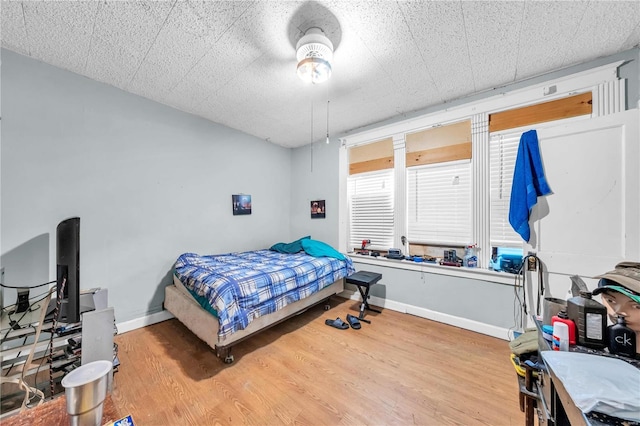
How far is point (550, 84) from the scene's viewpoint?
7.55 feet

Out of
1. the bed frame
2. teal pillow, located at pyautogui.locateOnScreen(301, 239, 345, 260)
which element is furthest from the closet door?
the bed frame

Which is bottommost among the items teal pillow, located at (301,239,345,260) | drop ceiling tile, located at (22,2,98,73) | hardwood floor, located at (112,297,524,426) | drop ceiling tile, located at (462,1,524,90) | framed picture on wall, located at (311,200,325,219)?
hardwood floor, located at (112,297,524,426)

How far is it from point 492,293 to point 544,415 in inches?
64.7

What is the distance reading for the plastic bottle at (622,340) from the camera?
0.93 metres

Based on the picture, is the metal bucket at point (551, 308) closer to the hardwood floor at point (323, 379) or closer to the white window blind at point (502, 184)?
the hardwood floor at point (323, 379)

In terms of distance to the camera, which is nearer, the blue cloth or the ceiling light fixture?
the ceiling light fixture

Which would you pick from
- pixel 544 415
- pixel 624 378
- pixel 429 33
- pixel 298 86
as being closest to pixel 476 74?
pixel 429 33

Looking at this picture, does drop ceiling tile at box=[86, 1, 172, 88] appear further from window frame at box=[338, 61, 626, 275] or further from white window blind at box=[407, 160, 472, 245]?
white window blind at box=[407, 160, 472, 245]

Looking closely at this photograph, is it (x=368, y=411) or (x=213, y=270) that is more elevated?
(x=213, y=270)

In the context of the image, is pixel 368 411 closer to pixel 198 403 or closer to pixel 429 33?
pixel 198 403

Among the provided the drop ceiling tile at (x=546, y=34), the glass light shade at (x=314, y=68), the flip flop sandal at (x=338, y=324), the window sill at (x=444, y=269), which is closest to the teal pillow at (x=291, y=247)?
the window sill at (x=444, y=269)

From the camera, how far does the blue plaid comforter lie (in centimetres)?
201

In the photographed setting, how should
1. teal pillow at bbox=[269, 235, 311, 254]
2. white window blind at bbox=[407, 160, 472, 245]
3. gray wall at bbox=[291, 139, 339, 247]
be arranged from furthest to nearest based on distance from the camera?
gray wall at bbox=[291, 139, 339, 247] < teal pillow at bbox=[269, 235, 311, 254] < white window blind at bbox=[407, 160, 472, 245]

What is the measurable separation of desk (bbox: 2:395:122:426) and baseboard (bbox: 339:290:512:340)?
304cm
